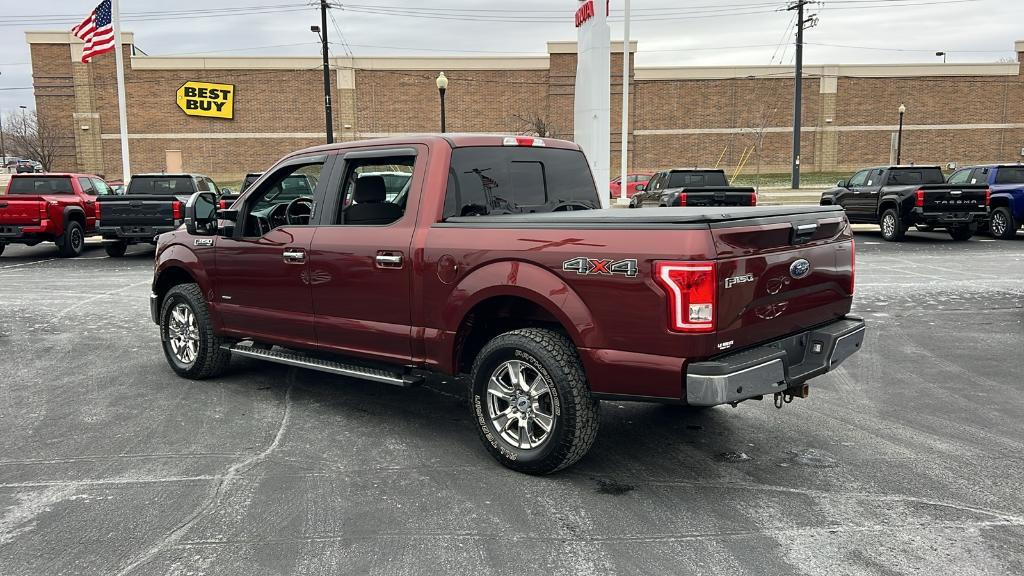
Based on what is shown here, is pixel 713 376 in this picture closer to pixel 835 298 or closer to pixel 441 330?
pixel 835 298

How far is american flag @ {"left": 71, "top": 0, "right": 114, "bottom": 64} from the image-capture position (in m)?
24.3

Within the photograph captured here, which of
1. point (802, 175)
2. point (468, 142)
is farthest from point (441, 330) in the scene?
point (802, 175)

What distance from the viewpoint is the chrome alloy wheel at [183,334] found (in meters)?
6.91

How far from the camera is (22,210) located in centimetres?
1647

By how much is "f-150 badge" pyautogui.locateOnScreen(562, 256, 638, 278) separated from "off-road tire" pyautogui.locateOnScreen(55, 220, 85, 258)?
16.2 meters

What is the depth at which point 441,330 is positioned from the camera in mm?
5000

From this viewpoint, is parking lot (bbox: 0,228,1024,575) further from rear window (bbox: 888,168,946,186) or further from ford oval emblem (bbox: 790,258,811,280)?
rear window (bbox: 888,168,946,186)

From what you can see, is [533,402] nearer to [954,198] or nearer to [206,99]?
[954,198]

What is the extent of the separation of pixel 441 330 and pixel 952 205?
16.1 metres

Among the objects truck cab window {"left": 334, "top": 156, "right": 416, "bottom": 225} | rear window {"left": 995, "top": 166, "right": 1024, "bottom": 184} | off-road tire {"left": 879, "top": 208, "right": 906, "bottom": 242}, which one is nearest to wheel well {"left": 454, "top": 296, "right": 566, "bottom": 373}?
truck cab window {"left": 334, "top": 156, "right": 416, "bottom": 225}

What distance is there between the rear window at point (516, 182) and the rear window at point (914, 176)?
16.0 m

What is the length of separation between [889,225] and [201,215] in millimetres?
16733

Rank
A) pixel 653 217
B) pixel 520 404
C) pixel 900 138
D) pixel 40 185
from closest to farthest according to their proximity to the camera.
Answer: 1. pixel 653 217
2. pixel 520 404
3. pixel 40 185
4. pixel 900 138

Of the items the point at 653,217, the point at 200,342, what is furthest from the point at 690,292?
the point at 200,342
